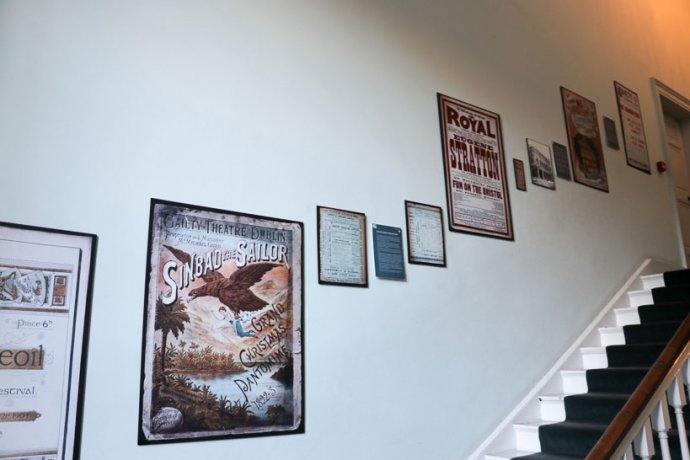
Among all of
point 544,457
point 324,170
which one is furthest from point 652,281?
point 324,170

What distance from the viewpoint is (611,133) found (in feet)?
17.2

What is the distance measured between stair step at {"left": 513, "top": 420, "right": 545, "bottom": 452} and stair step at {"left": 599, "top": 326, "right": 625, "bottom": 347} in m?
1.17

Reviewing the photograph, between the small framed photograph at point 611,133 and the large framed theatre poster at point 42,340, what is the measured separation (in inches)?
184

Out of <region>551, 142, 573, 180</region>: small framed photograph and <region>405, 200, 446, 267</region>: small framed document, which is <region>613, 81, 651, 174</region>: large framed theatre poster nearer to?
<region>551, 142, 573, 180</region>: small framed photograph

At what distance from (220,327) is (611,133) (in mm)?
4353

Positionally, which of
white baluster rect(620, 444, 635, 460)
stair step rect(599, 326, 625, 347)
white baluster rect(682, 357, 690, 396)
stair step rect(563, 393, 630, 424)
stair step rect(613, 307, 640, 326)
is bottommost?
white baluster rect(620, 444, 635, 460)

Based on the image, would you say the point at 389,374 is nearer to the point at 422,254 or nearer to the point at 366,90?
the point at 422,254

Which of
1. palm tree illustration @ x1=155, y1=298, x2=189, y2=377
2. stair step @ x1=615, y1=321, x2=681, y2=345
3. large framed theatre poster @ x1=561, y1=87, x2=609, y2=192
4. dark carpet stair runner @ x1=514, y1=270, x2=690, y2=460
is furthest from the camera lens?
large framed theatre poster @ x1=561, y1=87, x2=609, y2=192

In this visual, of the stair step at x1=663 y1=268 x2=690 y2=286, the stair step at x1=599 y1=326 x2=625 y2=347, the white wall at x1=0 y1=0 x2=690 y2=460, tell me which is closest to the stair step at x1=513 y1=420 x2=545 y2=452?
the white wall at x1=0 y1=0 x2=690 y2=460

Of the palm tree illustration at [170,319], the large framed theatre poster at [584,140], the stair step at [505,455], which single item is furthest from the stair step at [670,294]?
the palm tree illustration at [170,319]

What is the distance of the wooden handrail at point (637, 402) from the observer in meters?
1.84

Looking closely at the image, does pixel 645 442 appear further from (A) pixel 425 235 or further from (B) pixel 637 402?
(A) pixel 425 235

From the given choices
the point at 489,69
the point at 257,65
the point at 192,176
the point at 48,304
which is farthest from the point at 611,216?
the point at 48,304

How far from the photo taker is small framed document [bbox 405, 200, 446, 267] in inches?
127
